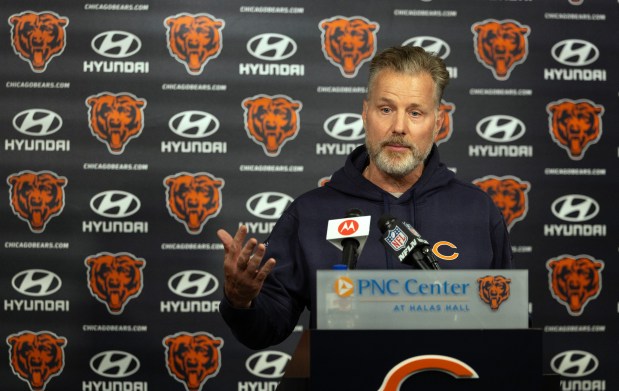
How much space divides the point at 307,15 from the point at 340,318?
2.63 m

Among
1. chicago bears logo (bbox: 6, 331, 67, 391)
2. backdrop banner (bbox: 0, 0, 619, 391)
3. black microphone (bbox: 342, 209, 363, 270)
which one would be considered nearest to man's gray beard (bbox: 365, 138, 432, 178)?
black microphone (bbox: 342, 209, 363, 270)

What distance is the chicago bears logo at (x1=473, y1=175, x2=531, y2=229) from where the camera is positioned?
3.52 m

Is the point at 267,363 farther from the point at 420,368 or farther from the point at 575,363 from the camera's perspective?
the point at 420,368

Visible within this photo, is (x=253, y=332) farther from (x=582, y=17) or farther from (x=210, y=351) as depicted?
(x=582, y=17)

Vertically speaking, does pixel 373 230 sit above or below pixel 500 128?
below

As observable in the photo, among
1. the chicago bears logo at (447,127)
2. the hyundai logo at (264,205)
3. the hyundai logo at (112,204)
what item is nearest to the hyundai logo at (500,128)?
the chicago bears logo at (447,127)

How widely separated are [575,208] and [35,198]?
8.46ft

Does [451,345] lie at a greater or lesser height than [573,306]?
greater

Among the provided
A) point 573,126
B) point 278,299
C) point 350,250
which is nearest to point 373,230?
point 278,299

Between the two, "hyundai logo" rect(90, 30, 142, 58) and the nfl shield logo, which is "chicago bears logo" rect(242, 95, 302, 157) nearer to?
"hyundai logo" rect(90, 30, 142, 58)

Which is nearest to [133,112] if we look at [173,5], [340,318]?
[173,5]

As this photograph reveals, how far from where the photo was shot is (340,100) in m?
3.51

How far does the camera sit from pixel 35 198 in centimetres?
342

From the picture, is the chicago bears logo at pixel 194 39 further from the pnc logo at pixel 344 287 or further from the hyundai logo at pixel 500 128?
the pnc logo at pixel 344 287
